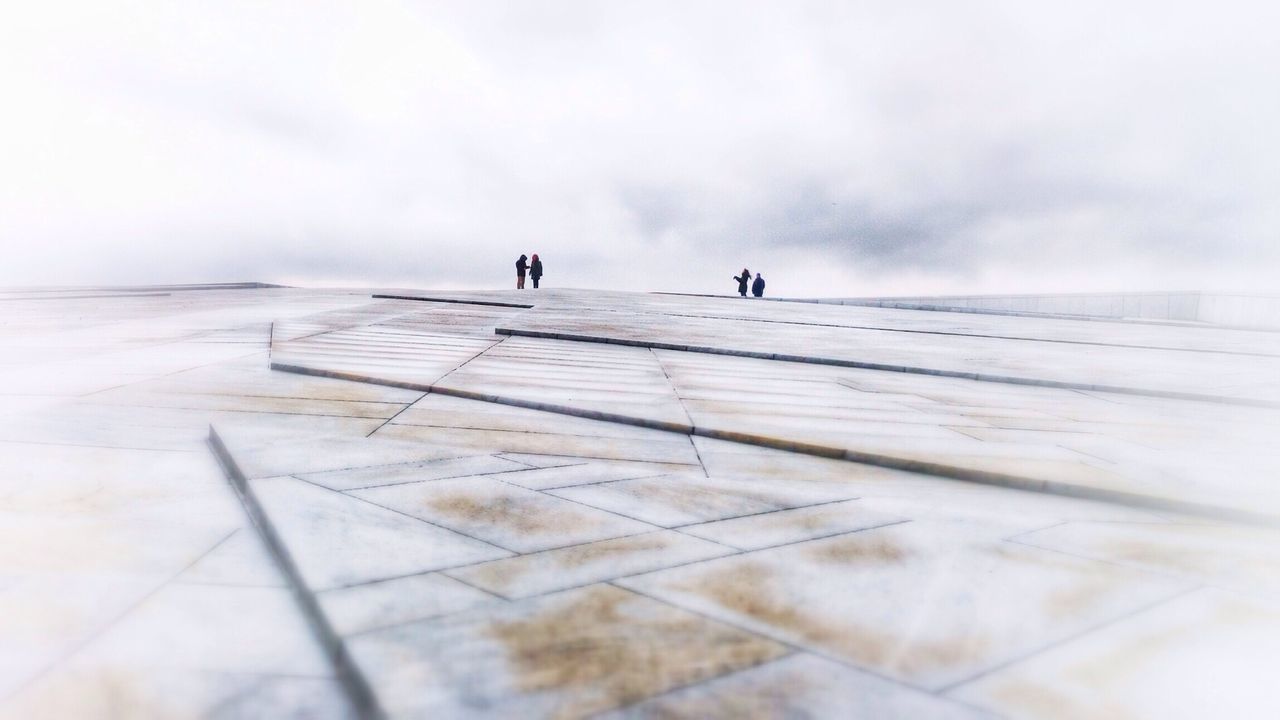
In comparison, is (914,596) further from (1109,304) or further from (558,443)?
(1109,304)

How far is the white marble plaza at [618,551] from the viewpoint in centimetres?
182

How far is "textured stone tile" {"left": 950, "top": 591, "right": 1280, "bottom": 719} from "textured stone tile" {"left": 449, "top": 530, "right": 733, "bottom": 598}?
104 cm

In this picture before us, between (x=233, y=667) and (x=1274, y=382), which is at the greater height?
(x=1274, y=382)

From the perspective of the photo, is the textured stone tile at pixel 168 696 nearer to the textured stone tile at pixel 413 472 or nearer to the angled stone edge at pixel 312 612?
the angled stone edge at pixel 312 612

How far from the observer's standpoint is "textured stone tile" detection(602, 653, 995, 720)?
168cm

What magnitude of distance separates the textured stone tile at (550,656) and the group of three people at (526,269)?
107 ft

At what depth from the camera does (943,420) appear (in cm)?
527

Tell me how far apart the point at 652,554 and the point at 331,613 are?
1.04 meters

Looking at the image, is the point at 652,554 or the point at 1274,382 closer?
the point at 652,554

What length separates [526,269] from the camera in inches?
1457

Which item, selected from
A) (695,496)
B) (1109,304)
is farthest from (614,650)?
(1109,304)

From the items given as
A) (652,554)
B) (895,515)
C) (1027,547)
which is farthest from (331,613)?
(1027,547)

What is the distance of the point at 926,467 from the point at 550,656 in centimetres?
274

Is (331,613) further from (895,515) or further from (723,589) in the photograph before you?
(895,515)
